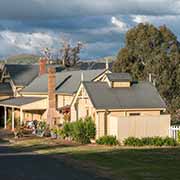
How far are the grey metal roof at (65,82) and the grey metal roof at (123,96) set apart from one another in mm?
8666

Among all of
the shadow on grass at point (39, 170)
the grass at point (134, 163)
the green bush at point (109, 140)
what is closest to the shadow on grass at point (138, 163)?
the grass at point (134, 163)

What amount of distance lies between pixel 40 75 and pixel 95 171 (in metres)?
45.5

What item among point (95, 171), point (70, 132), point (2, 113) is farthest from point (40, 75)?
point (95, 171)

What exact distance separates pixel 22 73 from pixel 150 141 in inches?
1343

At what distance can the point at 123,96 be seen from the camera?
4400cm

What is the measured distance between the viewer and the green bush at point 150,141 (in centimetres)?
3753

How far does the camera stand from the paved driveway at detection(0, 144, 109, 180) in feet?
66.3

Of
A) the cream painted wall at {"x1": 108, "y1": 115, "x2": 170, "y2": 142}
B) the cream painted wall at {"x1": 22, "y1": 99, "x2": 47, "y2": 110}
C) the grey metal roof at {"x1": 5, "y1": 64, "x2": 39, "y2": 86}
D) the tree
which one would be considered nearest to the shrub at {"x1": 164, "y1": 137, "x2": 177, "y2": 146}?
the cream painted wall at {"x1": 108, "y1": 115, "x2": 170, "y2": 142}

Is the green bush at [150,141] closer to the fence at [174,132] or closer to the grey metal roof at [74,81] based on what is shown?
the fence at [174,132]

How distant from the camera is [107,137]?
131ft

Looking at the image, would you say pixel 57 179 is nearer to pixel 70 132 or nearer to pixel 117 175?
pixel 117 175

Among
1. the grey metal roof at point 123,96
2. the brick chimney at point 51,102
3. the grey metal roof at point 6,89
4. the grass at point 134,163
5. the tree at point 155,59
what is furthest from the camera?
the grey metal roof at point 6,89

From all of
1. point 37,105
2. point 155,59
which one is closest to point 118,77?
point 37,105

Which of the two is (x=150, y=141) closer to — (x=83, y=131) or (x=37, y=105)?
(x=83, y=131)
